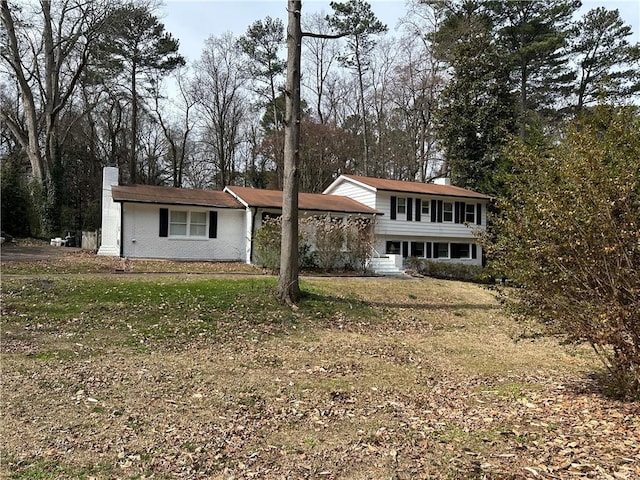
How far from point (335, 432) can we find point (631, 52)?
35652 mm

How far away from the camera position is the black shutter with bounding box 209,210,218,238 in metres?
20.8

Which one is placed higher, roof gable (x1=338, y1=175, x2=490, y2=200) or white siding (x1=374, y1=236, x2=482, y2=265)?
roof gable (x1=338, y1=175, x2=490, y2=200)

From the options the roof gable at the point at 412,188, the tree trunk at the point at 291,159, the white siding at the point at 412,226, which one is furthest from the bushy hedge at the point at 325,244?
the roof gable at the point at 412,188

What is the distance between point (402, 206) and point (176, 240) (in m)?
11.9

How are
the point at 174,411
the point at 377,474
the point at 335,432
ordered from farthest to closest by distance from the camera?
1. the point at 174,411
2. the point at 335,432
3. the point at 377,474

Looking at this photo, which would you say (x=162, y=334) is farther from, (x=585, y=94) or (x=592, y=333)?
(x=585, y=94)

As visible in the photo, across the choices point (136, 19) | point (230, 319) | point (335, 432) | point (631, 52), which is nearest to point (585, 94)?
point (631, 52)

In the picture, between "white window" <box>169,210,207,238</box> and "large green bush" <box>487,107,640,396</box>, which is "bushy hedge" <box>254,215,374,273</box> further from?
"large green bush" <box>487,107,640,396</box>

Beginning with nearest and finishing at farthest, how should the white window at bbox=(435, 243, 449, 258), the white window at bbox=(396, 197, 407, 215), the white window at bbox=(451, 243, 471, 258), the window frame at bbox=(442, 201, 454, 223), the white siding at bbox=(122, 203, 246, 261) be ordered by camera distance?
1. the white siding at bbox=(122, 203, 246, 261)
2. the white window at bbox=(396, 197, 407, 215)
3. the window frame at bbox=(442, 201, 454, 223)
4. the white window at bbox=(435, 243, 449, 258)
5. the white window at bbox=(451, 243, 471, 258)

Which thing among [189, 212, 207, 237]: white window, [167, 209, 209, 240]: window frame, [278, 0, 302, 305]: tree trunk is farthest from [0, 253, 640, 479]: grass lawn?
[189, 212, 207, 237]: white window

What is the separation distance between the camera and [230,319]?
31.6 feet

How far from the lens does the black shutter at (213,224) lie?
20750mm

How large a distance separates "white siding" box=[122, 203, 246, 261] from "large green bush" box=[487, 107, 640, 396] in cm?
1645

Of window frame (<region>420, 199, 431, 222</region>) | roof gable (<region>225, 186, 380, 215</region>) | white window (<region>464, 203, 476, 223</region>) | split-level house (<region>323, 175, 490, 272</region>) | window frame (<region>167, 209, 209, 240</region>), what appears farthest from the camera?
white window (<region>464, 203, 476, 223</region>)
